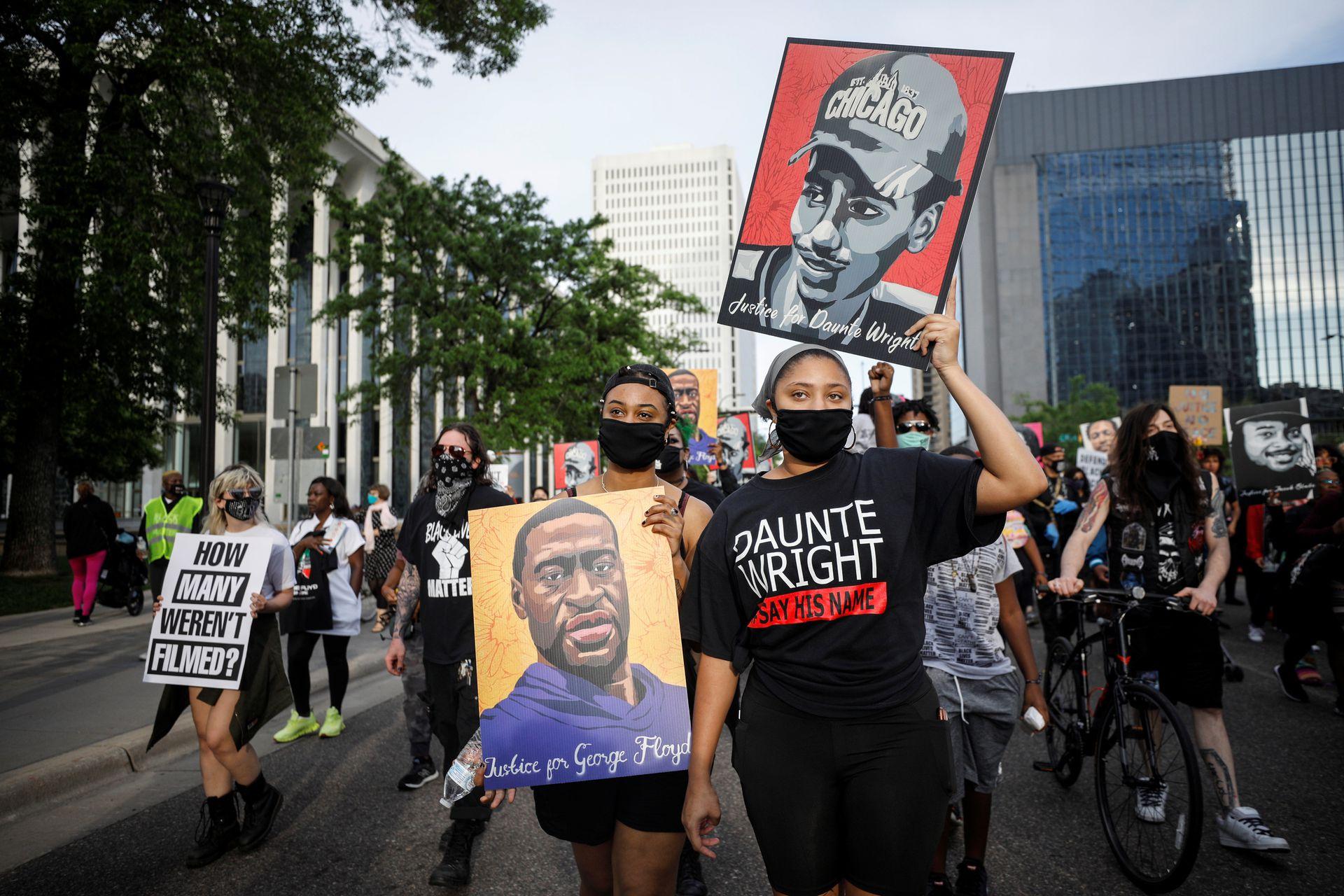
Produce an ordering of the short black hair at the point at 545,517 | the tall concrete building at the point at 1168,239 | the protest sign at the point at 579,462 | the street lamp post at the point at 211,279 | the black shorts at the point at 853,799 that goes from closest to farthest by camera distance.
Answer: the black shorts at the point at 853,799 < the short black hair at the point at 545,517 < the street lamp post at the point at 211,279 < the protest sign at the point at 579,462 < the tall concrete building at the point at 1168,239

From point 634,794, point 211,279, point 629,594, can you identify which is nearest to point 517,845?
point 634,794

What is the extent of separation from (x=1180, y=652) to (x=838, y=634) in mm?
2894

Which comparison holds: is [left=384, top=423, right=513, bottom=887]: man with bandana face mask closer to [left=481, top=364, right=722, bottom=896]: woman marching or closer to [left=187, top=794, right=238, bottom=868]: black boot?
[left=187, top=794, right=238, bottom=868]: black boot

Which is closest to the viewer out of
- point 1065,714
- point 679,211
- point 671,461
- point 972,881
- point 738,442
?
point 972,881

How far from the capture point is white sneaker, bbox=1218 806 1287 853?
3.70m

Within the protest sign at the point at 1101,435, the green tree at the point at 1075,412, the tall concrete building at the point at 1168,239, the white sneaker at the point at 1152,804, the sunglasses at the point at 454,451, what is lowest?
the white sneaker at the point at 1152,804

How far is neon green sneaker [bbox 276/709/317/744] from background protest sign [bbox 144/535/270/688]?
2.14 metres

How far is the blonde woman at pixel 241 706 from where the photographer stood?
407cm

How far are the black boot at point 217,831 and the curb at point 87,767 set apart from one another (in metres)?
1.44

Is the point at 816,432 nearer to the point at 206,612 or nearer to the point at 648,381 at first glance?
the point at 648,381

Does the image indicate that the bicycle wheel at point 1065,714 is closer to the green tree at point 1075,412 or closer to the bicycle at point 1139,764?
the bicycle at point 1139,764

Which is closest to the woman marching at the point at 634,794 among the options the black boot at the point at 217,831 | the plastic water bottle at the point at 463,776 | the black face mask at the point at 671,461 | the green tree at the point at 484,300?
the plastic water bottle at the point at 463,776

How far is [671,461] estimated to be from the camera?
139 inches

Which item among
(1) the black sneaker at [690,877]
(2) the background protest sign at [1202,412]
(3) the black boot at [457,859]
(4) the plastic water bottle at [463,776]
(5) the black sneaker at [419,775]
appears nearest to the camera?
(4) the plastic water bottle at [463,776]
